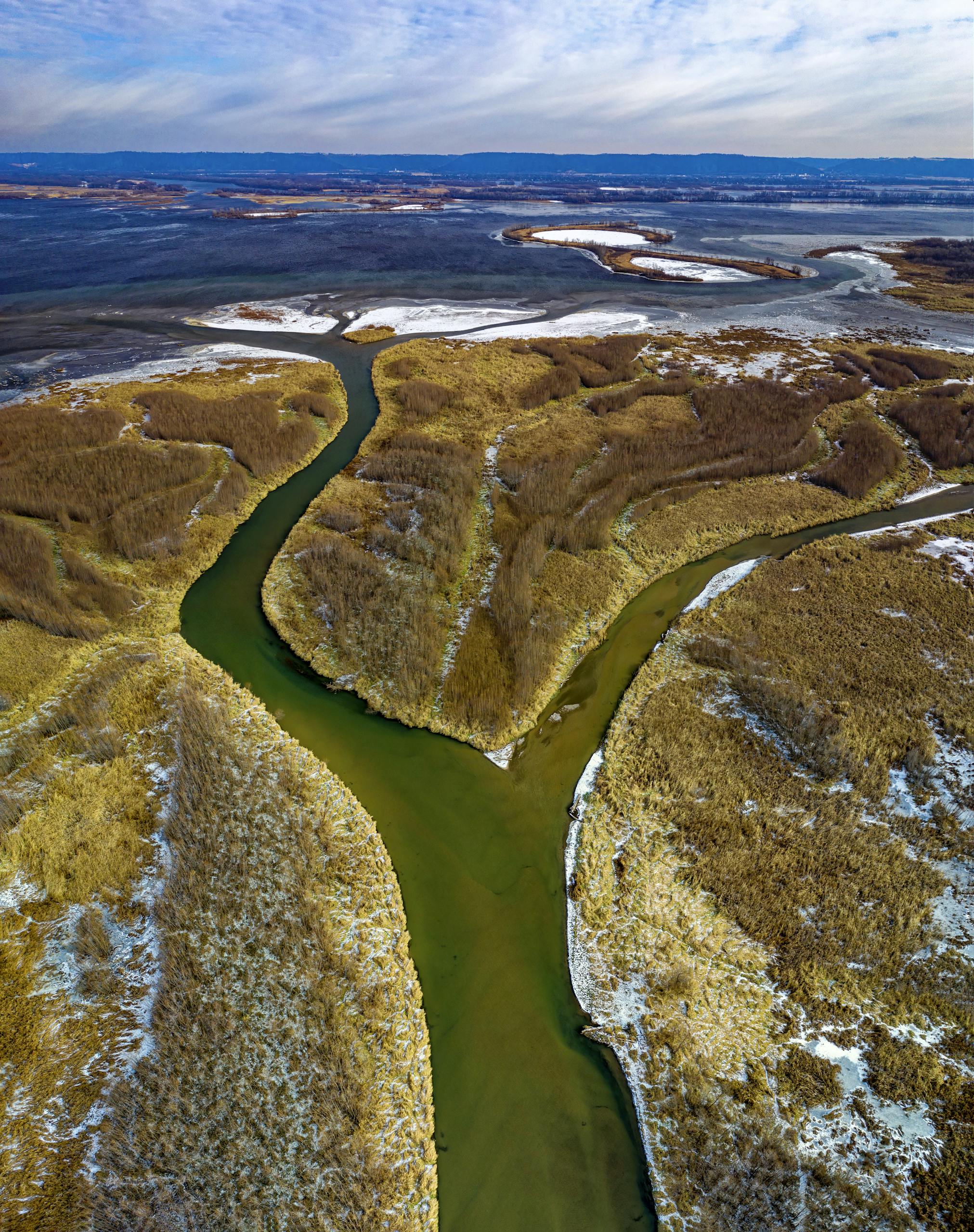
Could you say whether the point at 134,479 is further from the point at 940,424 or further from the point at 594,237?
the point at 594,237

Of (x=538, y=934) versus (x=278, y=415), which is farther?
(x=278, y=415)

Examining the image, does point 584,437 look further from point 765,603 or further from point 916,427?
point 916,427

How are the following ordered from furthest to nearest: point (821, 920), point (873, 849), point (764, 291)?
point (764, 291)
point (873, 849)
point (821, 920)

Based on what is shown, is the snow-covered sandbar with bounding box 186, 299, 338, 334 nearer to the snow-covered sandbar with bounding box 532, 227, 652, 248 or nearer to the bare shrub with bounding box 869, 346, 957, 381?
the bare shrub with bounding box 869, 346, 957, 381

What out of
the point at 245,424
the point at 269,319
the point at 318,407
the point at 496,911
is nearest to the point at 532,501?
the point at 318,407

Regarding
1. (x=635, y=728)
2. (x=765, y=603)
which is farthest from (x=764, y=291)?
(x=635, y=728)

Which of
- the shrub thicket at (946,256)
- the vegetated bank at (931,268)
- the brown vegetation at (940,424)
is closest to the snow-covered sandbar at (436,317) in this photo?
the brown vegetation at (940,424)

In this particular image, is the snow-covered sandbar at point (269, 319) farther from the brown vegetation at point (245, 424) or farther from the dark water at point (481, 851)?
the brown vegetation at point (245, 424)
